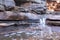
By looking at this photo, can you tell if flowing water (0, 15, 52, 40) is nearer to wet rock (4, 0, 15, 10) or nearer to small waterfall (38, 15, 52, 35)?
small waterfall (38, 15, 52, 35)

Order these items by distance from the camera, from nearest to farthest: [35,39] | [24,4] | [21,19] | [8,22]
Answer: [35,39] < [8,22] < [21,19] < [24,4]

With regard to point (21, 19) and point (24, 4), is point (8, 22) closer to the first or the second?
point (21, 19)

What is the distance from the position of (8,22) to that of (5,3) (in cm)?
186

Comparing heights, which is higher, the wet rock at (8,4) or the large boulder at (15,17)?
the wet rock at (8,4)

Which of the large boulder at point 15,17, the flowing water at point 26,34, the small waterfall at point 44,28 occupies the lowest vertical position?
the small waterfall at point 44,28

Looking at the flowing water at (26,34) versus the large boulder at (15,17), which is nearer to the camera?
the flowing water at (26,34)

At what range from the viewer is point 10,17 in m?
4.85

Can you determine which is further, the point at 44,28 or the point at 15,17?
the point at 15,17

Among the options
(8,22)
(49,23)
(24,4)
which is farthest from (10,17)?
(24,4)

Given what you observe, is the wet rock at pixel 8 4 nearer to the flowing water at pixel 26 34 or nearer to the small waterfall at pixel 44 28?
the small waterfall at pixel 44 28

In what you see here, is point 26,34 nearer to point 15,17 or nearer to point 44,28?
point 44,28

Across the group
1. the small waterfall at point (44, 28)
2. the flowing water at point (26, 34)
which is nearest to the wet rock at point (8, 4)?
the small waterfall at point (44, 28)

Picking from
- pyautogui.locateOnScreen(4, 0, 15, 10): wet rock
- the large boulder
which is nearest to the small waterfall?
the large boulder

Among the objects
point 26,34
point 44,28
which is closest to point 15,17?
point 44,28
